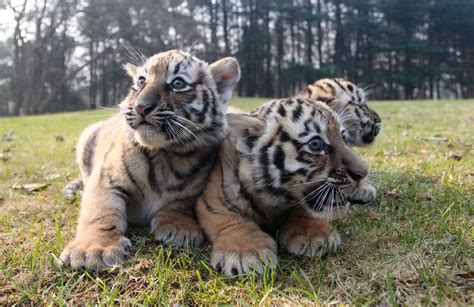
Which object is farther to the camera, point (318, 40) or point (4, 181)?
point (318, 40)

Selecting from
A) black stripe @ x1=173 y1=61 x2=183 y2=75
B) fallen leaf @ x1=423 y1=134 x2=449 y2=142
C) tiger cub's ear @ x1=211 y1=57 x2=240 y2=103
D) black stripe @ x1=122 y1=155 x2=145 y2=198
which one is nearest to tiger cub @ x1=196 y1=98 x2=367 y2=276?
black stripe @ x1=122 y1=155 x2=145 y2=198

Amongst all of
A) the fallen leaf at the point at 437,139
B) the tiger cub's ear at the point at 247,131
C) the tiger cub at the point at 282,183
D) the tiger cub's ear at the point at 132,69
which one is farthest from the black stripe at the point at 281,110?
the fallen leaf at the point at 437,139

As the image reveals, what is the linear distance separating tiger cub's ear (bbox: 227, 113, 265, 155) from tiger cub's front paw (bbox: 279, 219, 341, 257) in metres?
0.47

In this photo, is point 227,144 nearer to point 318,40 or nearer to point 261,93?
point 261,93

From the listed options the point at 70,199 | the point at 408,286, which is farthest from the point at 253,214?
the point at 70,199

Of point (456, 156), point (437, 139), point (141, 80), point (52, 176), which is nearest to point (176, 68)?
point (141, 80)

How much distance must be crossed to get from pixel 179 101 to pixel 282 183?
809mm

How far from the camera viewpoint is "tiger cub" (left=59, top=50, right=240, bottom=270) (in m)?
2.35

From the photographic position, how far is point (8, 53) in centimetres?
3522

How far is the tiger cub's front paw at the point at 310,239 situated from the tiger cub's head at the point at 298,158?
8cm

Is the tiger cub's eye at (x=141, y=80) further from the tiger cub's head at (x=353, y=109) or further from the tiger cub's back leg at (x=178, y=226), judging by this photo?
the tiger cub's head at (x=353, y=109)

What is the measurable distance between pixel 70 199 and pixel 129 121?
4.08ft

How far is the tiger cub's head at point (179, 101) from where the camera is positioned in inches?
94.6

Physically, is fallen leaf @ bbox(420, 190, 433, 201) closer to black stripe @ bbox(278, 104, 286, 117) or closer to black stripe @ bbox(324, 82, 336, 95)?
black stripe @ bbox(324, 82, 336, 95)
